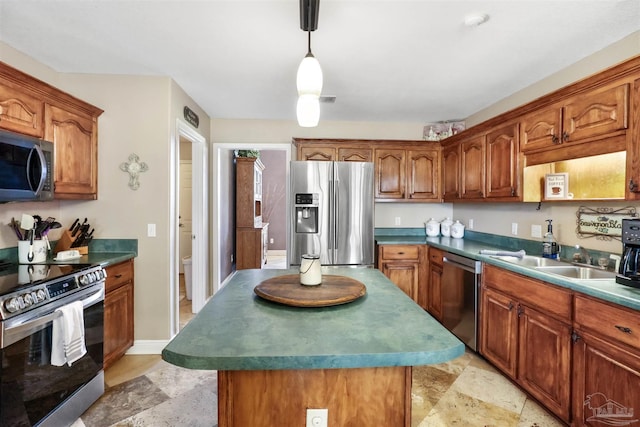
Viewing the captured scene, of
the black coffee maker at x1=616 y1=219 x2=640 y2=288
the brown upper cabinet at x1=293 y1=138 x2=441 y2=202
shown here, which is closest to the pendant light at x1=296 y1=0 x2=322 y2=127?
the black coffee maker at x1=616 y1=219 x2=640 y2=288

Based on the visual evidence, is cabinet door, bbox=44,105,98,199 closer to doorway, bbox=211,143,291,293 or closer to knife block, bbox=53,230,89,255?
knife block, bbox=53,230,89,255

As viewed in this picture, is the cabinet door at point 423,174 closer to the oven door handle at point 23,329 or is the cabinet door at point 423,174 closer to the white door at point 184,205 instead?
the oven door handle at point 23,329

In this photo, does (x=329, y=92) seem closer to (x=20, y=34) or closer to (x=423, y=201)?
(x=423, y=201)

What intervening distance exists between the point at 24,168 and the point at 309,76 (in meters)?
A: 1.93

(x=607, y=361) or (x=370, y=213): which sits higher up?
(x=370, y=213)

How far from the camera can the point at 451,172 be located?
3725 millimetres

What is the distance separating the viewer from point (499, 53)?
229 cm

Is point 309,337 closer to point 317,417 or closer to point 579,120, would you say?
point 317,417

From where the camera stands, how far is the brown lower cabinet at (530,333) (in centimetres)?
185

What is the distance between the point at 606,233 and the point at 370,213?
195 centimetres

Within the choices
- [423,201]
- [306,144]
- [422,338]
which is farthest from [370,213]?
[422,338]

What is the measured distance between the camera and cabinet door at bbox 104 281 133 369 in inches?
92.5

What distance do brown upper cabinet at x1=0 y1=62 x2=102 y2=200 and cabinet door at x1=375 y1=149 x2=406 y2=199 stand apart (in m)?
2.92

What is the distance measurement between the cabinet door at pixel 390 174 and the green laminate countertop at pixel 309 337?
260 centimetres
